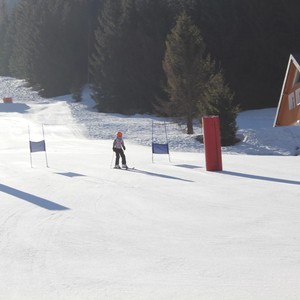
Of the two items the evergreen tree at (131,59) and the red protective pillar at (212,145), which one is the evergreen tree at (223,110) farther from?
the evergreen tree at (131,59)

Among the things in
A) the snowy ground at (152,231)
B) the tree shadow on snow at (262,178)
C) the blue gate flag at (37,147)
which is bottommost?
the tree shadow on snow at (262,178)

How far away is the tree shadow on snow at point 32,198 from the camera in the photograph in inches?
458

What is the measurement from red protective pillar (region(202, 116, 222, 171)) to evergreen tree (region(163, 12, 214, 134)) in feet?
63.4

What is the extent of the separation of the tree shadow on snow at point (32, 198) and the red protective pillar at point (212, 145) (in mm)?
6120

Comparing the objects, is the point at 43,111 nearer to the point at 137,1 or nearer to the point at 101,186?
the point at 137,1

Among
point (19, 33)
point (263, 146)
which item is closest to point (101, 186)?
point (263, 146)

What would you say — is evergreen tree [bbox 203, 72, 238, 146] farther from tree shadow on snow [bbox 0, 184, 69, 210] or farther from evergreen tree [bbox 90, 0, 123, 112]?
evergreen tree [bbox 90, 0, 123, 112]

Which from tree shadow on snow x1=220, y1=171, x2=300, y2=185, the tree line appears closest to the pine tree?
tree shadow on snow x1=220, y1=171, x2=300, y2=185

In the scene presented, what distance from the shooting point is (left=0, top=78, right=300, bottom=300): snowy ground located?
630 centimetres

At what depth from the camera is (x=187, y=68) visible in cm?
3700

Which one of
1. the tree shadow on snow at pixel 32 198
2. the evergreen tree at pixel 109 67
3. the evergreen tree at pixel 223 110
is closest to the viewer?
the tree shadow on snow at pixel 32 198

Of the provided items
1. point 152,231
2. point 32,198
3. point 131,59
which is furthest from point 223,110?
A: point 131,59

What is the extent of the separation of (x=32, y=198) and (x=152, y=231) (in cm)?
463

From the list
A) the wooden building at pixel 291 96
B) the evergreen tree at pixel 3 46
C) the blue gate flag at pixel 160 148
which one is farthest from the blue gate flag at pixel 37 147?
the evergreen tree at pixel 3 46
